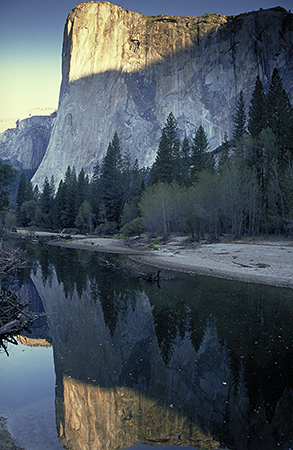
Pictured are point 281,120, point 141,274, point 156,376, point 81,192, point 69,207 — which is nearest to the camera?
point 156,376

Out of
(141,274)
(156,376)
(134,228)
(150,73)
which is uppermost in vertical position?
(150,73)

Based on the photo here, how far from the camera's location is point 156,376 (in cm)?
676

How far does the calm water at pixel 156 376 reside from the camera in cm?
501

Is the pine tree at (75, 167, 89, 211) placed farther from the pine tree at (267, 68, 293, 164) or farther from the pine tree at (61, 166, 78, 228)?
the pine tree at (267, 68, 293, 164)

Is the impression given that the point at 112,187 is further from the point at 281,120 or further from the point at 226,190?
the point at 281,120

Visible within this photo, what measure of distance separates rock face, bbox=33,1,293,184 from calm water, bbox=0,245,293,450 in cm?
8749

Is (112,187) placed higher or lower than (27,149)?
lower

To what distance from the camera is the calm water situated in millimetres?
5008

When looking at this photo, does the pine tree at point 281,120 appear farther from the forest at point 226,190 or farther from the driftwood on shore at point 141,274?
the driftwood on shore at point 141,274

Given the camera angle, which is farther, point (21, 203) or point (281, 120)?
point (21, 203)

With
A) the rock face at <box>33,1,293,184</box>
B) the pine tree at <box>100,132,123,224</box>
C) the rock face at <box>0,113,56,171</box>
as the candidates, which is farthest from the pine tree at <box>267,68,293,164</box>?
the rock face at <box>0,113,56,171</box>

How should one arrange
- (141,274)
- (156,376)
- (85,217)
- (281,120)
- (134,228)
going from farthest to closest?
(85,217) → (134,228) → (281,120) → (141,274) → (156,376)

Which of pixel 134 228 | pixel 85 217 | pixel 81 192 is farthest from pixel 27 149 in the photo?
pixel 134 228

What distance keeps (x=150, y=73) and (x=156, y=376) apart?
410 feet
